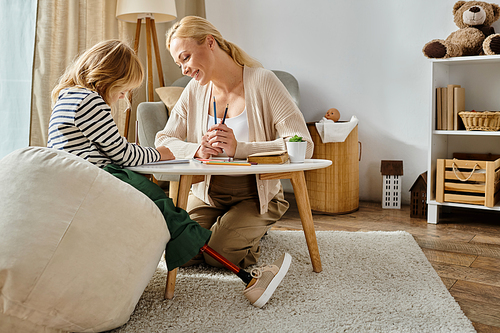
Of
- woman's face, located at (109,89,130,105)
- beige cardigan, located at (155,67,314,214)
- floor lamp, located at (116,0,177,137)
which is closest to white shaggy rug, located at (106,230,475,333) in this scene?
beige cardigan, located at (155,67,314,214)

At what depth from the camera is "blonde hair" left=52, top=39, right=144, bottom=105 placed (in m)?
1.28

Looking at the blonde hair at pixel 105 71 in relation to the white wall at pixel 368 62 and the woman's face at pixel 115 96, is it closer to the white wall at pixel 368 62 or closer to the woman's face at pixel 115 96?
the woman's face at pixel 115 96

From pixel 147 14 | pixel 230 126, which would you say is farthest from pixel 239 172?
pixel 147 14

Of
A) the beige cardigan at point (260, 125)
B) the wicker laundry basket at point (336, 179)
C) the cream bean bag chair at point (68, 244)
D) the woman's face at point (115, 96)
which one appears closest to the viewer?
the cream bean bag chair at point (68, 244)

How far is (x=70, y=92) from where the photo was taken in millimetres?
1212

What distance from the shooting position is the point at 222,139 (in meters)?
1.40

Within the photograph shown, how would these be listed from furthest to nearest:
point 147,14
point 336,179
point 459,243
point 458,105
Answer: point 147,14 → point 336,179 → point 458,105 → point 459,243

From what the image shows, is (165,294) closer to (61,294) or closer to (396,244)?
(61,294)

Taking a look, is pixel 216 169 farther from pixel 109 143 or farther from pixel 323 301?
pixel 323 301

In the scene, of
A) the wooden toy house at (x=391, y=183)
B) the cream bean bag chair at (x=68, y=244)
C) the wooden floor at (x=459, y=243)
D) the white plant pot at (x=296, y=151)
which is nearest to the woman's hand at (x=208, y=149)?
the white plant pot at (x=296, y=151)

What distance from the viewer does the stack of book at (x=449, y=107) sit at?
7.44 feet

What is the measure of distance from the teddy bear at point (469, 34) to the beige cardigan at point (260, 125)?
44.7 inches

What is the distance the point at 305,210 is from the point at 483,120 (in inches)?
50.5

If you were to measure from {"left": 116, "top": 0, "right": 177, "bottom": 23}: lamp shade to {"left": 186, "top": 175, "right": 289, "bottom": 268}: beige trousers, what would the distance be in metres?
1.54
